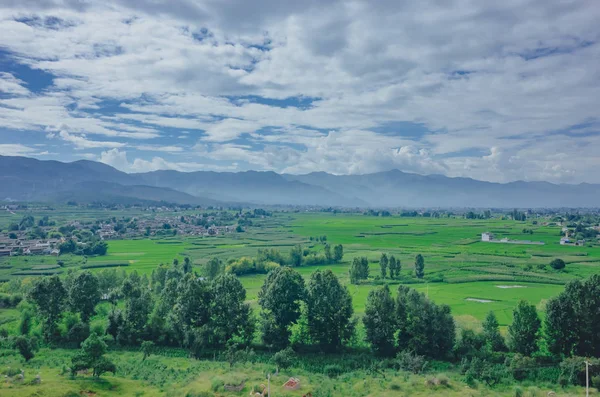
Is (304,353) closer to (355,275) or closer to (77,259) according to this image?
(355,275)

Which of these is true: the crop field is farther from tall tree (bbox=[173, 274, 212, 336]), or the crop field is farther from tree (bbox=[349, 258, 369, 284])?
tall tree (bbox=[173, 274, 212, 336])

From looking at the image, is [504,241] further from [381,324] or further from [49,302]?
[49,302]

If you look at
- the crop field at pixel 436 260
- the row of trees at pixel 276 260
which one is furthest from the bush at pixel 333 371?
the row of trees at pixel 276 260

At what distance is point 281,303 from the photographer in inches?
1394

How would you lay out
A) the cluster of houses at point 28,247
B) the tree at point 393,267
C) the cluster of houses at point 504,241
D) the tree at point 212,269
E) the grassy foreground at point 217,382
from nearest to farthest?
the grassy foreground at point 217,382 → the tree at point 212,269 → the tree at point 393,267 → the cluster of houses at point 28,247 → the cluster of houses at point 504,241

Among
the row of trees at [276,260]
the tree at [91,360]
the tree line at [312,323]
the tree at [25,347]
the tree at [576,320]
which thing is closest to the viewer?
the tree at [91,360]

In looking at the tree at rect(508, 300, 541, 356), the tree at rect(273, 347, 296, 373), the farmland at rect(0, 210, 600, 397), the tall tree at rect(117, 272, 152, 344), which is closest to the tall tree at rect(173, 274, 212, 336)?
the farmland at rect(0, 210, 600, 397)

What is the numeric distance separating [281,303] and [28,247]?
80340 mm

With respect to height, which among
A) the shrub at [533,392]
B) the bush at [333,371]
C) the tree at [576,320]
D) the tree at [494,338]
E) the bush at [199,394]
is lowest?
the bush at [333,371]

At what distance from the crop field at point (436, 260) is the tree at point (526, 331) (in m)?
7.90

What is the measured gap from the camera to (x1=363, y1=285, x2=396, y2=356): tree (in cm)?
3344

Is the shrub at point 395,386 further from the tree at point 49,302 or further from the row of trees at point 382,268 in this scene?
the row of trees at point 382,268

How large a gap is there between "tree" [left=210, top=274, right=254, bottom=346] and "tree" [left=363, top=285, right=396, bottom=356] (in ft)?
33.2

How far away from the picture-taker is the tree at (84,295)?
128 ft
